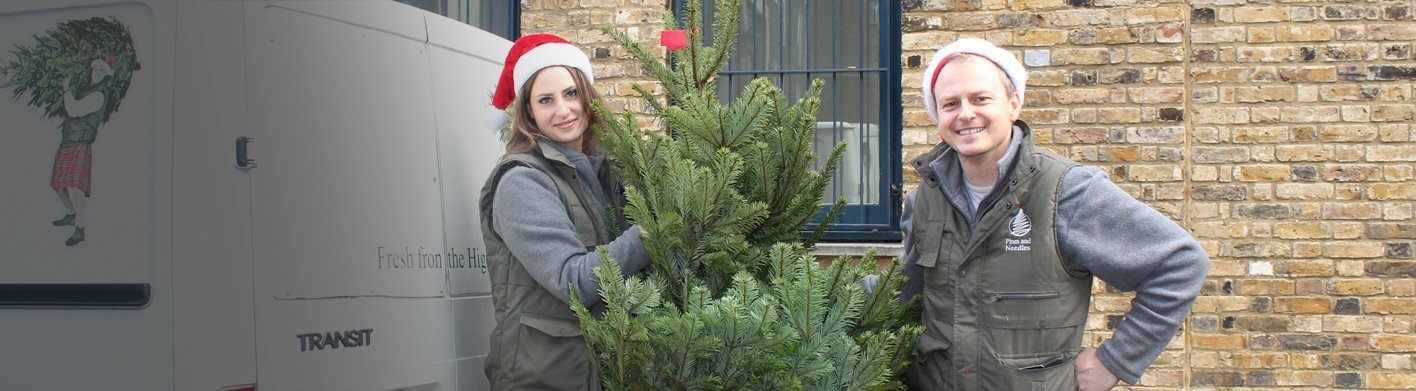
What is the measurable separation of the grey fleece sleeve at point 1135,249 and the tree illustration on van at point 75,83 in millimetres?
2086

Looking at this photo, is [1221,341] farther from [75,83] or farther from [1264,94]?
[75,83]

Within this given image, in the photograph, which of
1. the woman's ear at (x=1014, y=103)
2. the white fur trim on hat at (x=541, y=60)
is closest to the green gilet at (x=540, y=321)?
the white fur trim on hat at (x=541, y=60)

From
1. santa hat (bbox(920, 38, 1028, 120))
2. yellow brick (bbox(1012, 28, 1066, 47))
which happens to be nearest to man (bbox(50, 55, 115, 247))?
santa hat (bbox(920, 38, 1028, 120))

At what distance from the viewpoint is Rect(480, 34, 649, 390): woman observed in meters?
2.78

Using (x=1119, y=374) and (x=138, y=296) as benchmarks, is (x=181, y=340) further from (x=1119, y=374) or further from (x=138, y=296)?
(x=1119, y=374)

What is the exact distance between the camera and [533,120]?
3.16 m

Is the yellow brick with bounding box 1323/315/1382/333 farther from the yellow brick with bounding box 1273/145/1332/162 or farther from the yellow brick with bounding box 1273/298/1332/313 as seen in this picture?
the yellow brick with bounding box 1273/145/1332/162

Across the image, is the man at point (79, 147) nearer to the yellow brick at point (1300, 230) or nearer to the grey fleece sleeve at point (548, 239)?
the grey fleece sleeve at point (548, 239)

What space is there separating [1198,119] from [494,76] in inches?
123

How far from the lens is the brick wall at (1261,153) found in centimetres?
511

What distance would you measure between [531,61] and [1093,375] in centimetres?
157

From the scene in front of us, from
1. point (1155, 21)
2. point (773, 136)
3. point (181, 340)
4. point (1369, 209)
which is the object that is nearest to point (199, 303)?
point (181, 340)

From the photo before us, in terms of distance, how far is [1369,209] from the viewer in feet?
16.8

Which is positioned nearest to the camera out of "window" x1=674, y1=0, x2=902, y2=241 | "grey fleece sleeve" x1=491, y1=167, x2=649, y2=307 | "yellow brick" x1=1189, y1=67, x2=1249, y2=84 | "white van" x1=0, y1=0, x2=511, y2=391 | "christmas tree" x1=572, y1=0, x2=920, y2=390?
"christmas tree" x1=572, y1=0, x2=920, y2=390
